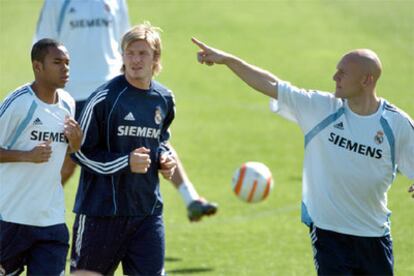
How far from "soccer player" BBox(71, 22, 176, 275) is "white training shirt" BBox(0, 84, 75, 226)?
11.6 inches

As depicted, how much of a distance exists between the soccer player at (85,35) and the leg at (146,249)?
12.1 feet

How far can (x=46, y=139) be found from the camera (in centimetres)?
816

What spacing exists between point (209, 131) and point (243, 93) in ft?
16.3

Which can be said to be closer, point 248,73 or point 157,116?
point 248,73

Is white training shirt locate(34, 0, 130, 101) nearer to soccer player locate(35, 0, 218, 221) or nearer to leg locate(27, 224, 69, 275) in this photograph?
soccer player locate(35, 0, 218, 221)

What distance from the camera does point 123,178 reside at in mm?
8312

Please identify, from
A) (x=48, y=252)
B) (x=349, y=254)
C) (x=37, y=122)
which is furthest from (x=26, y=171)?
(x=349, y=254)

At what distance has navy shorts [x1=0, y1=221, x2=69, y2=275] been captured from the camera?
26.6 ft

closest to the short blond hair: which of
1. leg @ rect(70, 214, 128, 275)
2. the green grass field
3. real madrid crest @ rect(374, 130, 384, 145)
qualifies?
leg @ rect(70, 214, 128, 275)

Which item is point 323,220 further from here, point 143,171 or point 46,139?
point 46,139

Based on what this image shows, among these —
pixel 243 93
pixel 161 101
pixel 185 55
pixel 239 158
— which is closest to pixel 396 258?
pixel 161 101

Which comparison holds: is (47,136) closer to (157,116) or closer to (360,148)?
(157,116)

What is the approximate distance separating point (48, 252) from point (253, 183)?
138 inches

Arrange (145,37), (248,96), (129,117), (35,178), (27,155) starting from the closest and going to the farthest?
1. (27,155)
2. (35,178)
3. (129,117)
4. (145,37)
5. (248,96)
